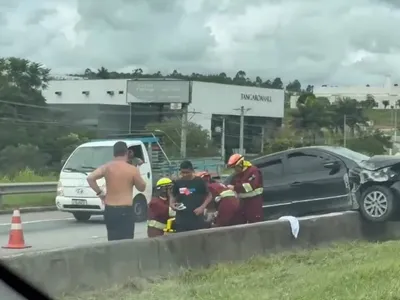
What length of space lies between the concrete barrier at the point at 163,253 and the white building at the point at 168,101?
5460cm

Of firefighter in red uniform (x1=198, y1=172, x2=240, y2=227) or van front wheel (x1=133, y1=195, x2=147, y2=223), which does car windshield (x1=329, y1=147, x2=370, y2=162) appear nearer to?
firefighter in red uniform (x1=198, y1=172, x2=240, y2=227)

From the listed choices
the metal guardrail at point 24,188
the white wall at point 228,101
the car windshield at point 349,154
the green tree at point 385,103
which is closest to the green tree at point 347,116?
the white wall at point 228,101

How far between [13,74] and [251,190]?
47.6 meters

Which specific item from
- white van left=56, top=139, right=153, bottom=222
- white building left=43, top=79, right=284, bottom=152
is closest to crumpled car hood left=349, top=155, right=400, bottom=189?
white van left=56, top=139, right=153, bottom=222

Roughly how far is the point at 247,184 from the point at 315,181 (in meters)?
3.31

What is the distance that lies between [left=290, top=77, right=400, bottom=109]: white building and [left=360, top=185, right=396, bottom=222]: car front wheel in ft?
276

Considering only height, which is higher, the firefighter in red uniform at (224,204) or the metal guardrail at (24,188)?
the firefighter in red uniform at (224,204)

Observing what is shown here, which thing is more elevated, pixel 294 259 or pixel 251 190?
pixel 251 190

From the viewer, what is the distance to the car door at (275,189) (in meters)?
14.1

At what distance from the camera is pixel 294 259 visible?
9.72 m

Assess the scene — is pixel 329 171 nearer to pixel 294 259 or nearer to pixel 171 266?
pixel 294 259

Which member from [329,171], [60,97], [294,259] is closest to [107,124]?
[60,97]

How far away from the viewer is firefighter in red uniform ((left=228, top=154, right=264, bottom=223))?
11.0 m

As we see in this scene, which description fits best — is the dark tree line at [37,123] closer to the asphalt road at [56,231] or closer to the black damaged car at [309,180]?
the asphalt road at [56,231]
